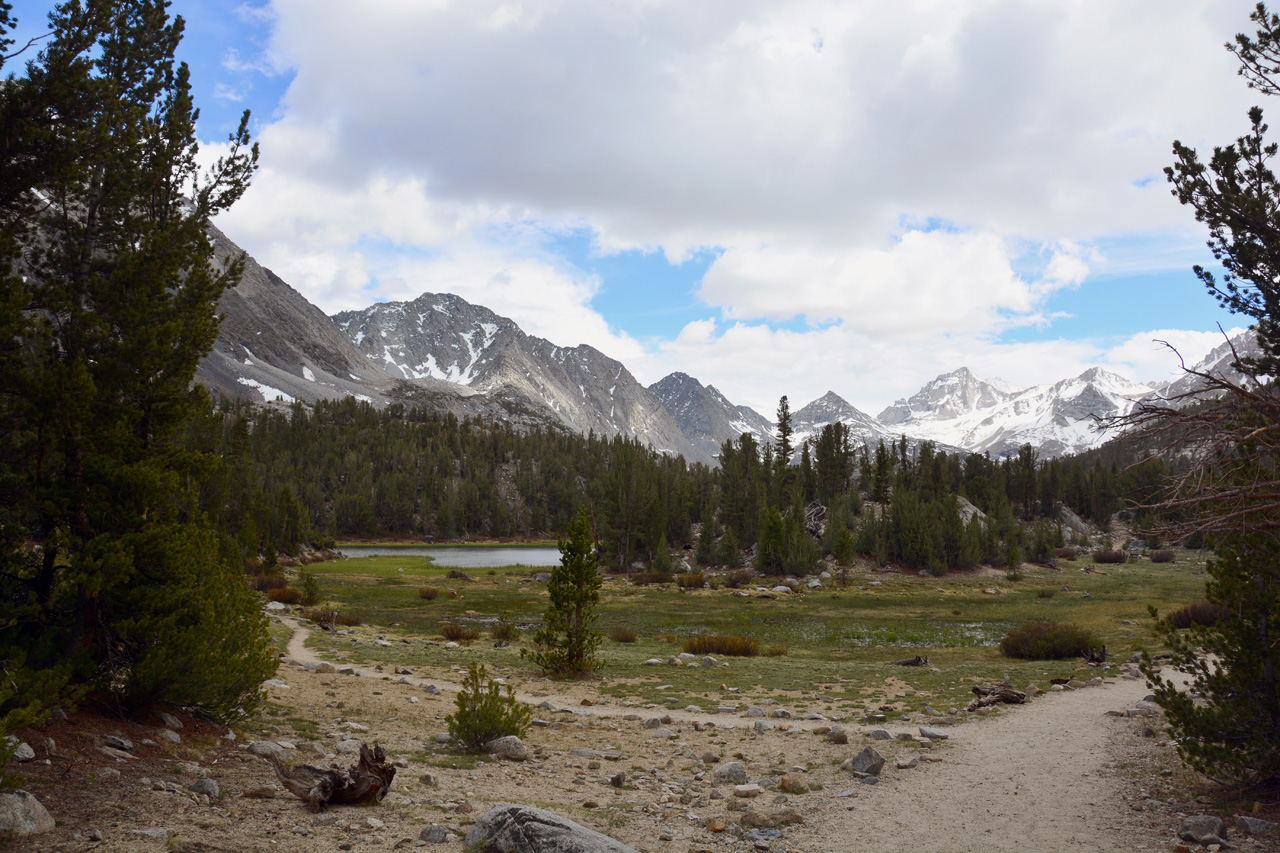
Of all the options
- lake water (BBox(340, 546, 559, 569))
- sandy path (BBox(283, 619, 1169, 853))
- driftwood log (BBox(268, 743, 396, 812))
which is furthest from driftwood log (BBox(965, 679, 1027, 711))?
lake water (BBox(340, 546, 559, 569))

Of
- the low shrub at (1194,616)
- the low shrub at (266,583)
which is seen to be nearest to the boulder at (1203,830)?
the low shrub at (1194,616)

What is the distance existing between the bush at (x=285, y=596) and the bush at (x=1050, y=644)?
110ft

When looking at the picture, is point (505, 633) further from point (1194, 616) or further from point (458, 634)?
point (1194, 616)

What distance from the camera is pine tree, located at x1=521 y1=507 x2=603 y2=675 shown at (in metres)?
19.6

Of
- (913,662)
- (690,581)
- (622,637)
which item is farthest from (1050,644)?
(690,581)

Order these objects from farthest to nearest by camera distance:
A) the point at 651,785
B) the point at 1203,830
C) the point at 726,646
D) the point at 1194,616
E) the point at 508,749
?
the point at 1194,616 → the point at 726,646 → the point at 508,749 → the point at 651,785 → the point at 1203,830

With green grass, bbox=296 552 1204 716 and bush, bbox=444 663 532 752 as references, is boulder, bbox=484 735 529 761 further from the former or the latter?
green grass, bbox=296 552 1204 716

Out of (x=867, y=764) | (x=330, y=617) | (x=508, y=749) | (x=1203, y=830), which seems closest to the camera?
(x=1203, y=830)

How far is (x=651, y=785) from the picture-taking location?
404 inches

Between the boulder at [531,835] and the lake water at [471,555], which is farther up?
the boulder at [531,835]

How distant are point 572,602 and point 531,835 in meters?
13.2

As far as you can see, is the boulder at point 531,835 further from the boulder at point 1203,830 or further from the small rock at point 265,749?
the boulder at point 1203,830

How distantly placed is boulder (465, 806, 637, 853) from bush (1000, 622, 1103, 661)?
22370 millimetres

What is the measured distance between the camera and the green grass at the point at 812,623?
19.1 m
